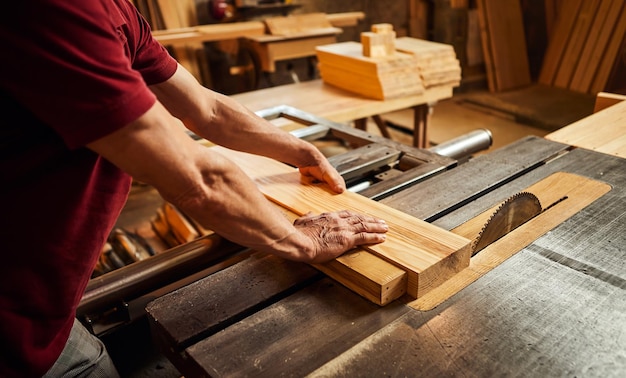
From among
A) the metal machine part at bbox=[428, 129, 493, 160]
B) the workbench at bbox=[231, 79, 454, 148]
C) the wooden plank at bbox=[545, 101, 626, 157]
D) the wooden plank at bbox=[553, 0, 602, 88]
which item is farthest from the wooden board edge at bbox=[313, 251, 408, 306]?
the wooden plank at bbox=[553, 0, 602, 88]

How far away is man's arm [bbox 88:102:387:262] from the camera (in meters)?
0.86

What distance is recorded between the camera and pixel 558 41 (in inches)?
231

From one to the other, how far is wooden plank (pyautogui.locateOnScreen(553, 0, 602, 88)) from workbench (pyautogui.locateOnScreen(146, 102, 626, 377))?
4958 millimetres

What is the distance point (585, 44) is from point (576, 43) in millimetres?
134

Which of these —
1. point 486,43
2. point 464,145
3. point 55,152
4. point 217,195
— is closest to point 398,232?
point 217,195

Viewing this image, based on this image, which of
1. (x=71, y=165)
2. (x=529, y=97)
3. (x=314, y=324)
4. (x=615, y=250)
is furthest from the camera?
(x=529, y=97)

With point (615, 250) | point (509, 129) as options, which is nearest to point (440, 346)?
point (615, 250)

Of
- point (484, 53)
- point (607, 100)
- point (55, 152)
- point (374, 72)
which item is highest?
point (55, 152)

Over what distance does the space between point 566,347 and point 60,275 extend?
99cm

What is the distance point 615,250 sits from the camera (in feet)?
4.20

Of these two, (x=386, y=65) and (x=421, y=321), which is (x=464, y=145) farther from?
(x=421, y=321)

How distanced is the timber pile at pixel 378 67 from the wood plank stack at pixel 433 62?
45mm

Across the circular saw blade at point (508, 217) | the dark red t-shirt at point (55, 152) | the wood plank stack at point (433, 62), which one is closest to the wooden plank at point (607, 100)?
the wood plank stack at point (433, 62)

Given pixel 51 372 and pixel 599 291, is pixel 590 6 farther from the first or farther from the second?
pixel 51 372
